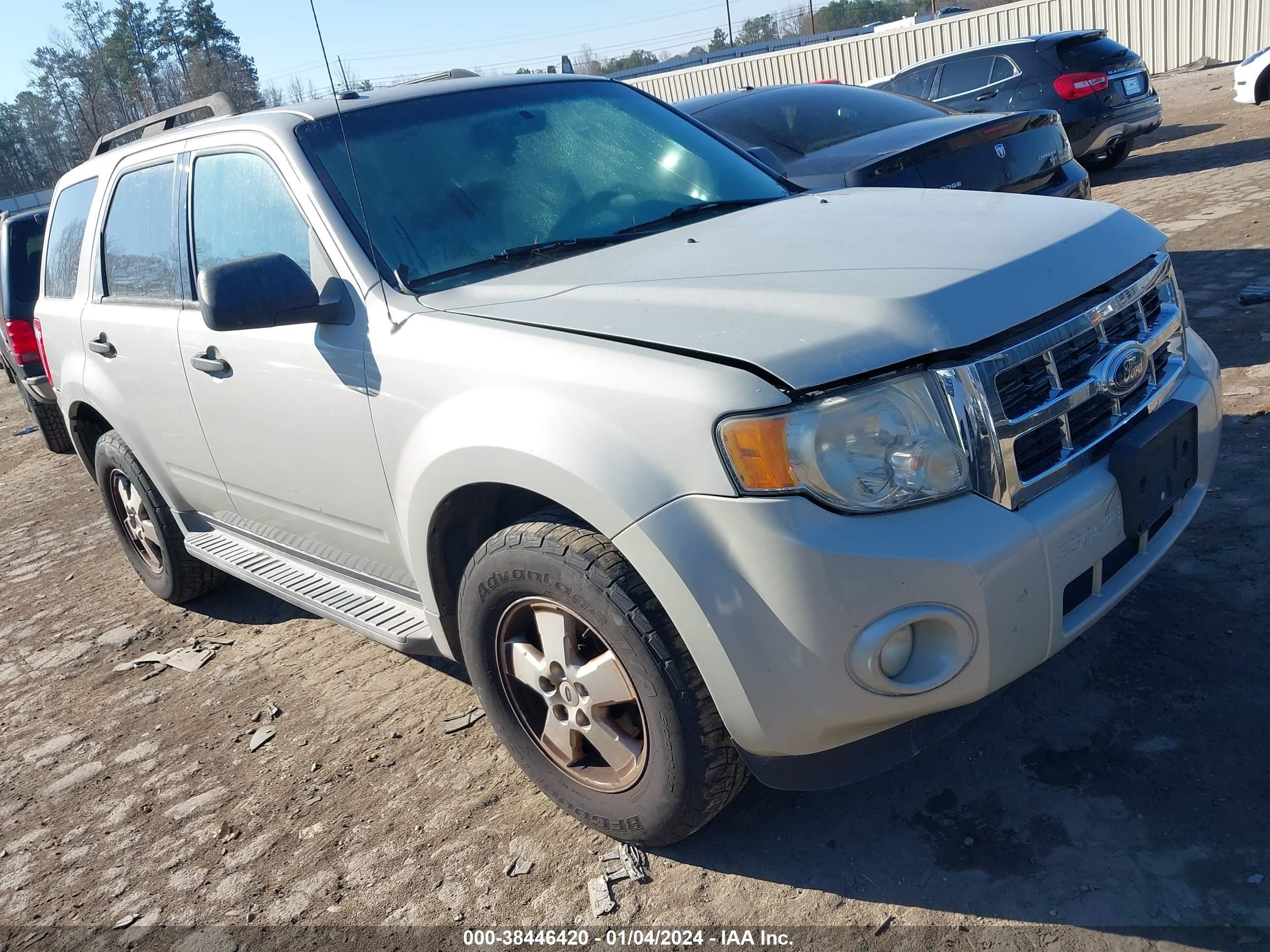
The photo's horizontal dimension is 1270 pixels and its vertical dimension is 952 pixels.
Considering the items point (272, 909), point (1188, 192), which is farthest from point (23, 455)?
point (1188, 192)

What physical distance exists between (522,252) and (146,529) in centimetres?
274

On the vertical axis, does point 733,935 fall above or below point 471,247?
below

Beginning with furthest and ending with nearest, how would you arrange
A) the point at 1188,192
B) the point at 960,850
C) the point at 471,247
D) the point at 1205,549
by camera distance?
the point at 1188,192 → the point at 1205,549 → the point at 471,247 → the point at 960,850

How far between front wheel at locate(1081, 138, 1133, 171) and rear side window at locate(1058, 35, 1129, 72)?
0.93 metres

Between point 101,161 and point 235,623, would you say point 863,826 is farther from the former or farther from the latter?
point 101,161

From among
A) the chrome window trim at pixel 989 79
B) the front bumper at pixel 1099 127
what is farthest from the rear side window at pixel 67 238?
the front bumper at pixel 1099 127

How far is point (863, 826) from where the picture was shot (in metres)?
2.56

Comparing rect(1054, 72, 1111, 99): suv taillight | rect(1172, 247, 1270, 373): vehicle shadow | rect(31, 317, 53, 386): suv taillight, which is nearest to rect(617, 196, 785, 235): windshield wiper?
rect(1172, 247, 1270, 373): vehicle shadow

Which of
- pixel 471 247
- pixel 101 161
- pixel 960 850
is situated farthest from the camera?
pixel 101 161

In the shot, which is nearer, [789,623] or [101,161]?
[789,623]

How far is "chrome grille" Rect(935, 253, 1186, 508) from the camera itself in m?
2.07

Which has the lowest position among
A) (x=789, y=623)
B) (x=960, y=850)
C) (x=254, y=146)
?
(x=960, y=850)

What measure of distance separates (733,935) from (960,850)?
0.56 metres

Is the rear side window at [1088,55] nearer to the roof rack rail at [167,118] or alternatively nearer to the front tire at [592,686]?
the roof rack rail at [167,118]
